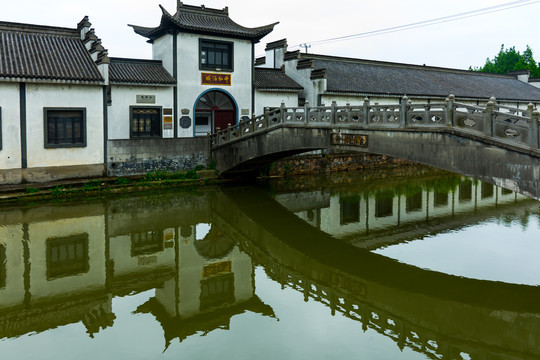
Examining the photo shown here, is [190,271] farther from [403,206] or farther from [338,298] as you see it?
[403,206]

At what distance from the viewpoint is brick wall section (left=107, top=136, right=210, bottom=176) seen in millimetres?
19531

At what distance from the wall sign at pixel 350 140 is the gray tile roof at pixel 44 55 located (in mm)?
9136

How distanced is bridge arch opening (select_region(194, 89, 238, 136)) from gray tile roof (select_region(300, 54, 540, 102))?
5672 mm

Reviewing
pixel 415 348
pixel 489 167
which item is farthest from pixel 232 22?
pixel 415 348

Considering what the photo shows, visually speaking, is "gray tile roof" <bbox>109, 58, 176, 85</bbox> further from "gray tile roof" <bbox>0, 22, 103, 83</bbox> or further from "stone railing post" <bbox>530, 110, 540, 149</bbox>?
"stone railing post" <bbox>530, 110, 540, 149</bbox>

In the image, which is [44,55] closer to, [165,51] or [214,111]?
[165,51]

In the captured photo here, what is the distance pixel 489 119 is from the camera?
36.9 feet

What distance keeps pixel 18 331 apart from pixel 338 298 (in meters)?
5.58

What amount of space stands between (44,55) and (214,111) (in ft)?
25.8

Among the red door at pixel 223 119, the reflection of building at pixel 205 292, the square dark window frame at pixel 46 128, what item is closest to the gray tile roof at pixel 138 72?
the square dark window frame at pixel 46 128

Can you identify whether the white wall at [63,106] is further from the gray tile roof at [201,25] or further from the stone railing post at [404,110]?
the stone railing post at [404,110]

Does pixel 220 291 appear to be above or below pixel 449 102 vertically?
below

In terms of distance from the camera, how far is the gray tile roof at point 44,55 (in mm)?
17250

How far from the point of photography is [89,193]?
59.8 feet
